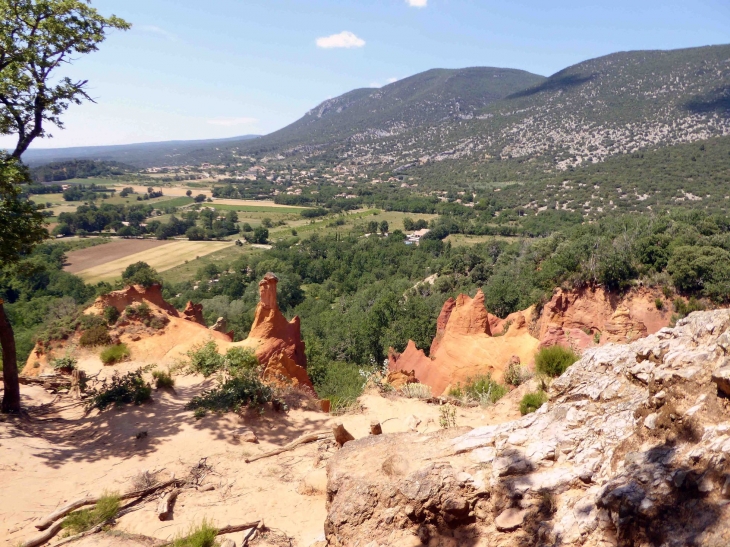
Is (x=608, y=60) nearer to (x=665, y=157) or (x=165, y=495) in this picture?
(x=665, y=157)

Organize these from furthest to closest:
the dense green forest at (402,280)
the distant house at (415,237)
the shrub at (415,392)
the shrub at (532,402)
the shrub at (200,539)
A: the distant house at (415,237)
the dense green forest at (402,280)
the shrub at (415,392)
the shrub at (532,402)
the shrub at (200,539)

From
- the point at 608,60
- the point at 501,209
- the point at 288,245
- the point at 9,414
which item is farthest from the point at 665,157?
the point at 9,414

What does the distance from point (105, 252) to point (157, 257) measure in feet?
30.8

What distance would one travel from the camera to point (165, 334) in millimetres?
16391

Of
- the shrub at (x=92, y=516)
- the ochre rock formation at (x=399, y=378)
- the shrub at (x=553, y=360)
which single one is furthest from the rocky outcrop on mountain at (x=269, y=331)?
the shrub at (x=92, y=516)

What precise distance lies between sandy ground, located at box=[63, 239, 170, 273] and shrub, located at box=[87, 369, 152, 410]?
6024cm

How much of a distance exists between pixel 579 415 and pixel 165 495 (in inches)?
232

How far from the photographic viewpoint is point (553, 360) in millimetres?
9219

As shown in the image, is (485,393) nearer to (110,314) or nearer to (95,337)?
(95,337)

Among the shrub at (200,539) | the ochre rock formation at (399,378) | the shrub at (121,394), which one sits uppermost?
the shrub at (200,539)

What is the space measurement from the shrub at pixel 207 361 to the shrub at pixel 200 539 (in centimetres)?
708

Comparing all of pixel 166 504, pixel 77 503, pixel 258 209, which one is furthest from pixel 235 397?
pixel 258 209

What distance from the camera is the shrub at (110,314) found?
53.1ft

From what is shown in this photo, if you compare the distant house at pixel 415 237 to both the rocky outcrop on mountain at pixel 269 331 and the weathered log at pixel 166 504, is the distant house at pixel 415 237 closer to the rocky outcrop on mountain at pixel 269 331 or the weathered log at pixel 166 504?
the rocky outcrop on mountain at pixel 269 331
